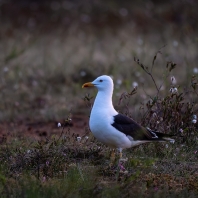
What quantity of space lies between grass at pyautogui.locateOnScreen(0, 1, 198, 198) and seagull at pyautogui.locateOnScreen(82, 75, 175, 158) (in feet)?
0.62

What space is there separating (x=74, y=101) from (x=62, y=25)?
695cm

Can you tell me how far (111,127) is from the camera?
220 inches

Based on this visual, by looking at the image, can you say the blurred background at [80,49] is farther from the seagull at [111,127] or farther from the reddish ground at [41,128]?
the seagull at [111,127]

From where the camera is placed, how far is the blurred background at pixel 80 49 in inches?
381

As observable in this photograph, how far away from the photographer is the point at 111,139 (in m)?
5.63

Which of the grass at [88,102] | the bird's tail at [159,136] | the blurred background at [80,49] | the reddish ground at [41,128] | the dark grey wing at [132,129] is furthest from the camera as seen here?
the blurred background at [80,49]

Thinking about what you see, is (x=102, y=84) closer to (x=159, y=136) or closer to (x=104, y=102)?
(x=104, y=102)

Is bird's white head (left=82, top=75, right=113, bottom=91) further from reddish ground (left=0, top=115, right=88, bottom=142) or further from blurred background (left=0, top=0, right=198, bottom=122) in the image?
reddish ground (left=0, top=115, right=88, bottom=142)

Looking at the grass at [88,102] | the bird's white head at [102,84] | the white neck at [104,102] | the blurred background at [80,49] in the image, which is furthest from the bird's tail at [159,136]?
the blurred background at [80,49]

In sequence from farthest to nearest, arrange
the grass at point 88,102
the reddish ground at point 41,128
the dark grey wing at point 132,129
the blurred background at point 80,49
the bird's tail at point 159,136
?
the blurred background at point 80,49
the reddish ground at point 41,128
the bird's tail at point 159,136
the dark grey wing at point 132,129
the grass at point 88,102

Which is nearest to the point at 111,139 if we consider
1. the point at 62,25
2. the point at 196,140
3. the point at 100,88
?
the point at 100,88

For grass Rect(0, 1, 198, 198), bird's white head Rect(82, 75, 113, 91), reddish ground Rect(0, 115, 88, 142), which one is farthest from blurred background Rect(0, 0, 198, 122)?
bird's white head Rect(82, 75, 113, 91)

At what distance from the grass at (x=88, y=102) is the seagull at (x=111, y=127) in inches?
7.5

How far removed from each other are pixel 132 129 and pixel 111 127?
288mm
